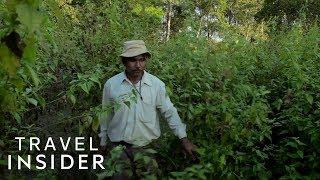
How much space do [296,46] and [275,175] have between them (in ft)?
8.57

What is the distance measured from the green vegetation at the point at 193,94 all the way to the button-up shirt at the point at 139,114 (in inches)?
8.2

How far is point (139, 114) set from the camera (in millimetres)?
3879

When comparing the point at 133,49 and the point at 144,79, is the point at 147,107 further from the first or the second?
the point at 133,49

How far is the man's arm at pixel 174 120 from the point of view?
12.7 ft

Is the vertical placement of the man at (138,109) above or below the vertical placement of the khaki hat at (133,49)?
below

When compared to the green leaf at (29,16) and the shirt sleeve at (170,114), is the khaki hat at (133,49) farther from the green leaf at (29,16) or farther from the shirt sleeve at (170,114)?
the green leaf at (29,16)

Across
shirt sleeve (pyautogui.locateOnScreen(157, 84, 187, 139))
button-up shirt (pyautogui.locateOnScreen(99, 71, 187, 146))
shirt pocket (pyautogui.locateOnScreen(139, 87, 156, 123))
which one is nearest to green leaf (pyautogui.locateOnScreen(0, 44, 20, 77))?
button-up shirt (pyautogui.locateOnScreen(99, 71, 187, 146))

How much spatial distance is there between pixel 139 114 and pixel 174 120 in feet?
0.95

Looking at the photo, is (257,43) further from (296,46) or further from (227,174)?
(227,174)

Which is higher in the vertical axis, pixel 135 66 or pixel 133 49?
pixel 133 49

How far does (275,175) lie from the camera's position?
13.3 ft

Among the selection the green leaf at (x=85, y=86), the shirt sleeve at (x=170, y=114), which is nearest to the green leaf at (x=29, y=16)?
the green leaf at (x=85, y=86)

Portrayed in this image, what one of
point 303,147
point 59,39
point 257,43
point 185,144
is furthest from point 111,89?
point 257,43

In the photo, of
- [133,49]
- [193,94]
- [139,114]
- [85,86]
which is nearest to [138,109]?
[139,114]
